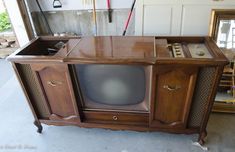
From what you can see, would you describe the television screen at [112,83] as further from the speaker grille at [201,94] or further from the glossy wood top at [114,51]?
the speaker grille at [201,94]

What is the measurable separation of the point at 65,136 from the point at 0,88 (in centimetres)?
119

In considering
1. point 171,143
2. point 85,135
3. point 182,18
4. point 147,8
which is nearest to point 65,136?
point 85,135

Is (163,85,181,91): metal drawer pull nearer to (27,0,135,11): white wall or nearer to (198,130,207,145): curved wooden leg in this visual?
(198,130,207,145): curved wooden leg

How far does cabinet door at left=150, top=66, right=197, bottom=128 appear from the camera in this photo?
1221 millimetres

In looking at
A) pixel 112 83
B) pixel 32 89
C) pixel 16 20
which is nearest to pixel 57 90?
pixel 32 89

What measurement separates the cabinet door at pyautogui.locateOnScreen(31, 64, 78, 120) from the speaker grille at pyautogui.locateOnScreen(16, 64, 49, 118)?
0.19 ft

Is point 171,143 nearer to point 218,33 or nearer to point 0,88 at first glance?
point 218,33

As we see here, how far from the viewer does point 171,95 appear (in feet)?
4.36

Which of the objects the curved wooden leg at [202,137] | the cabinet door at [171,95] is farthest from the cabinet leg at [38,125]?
the curved wooden leg at [202,137]

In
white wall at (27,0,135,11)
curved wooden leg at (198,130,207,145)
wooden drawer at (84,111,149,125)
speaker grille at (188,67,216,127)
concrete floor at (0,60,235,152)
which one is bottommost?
concrete floor at (0,60,235,152)

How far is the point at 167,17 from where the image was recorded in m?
1.78

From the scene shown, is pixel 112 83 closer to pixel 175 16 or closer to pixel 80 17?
pixel 175 16

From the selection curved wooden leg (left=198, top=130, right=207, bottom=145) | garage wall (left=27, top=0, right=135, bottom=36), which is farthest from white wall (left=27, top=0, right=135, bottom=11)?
curved wooden leg (left=198, top=130, right=207, bottom=145)

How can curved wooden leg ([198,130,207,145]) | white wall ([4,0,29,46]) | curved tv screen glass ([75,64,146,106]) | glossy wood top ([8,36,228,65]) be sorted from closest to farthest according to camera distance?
glossy wood top ([8,36,228,65])
curved tv screen glass ([75,64,146,106])
curved wooden leg ([198,130,207,145])
white wall ([4,0,29,46])
